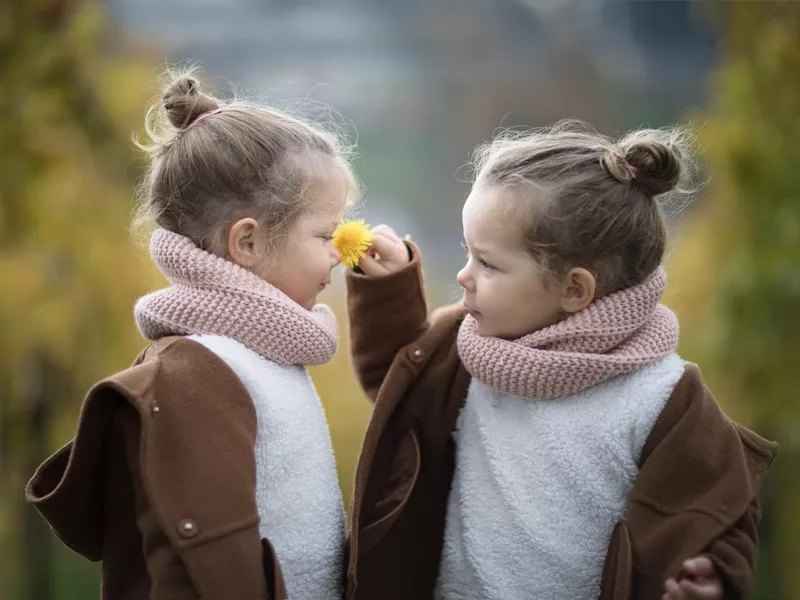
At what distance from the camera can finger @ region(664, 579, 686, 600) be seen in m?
1.93

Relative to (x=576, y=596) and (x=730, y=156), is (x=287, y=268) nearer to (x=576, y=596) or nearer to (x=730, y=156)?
(x=576, y=596)

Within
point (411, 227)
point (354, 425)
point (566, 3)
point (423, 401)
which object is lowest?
point (354, 425)

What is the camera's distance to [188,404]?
6.24 ft

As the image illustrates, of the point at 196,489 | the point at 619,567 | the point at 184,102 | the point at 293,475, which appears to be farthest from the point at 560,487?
the point at 184,102

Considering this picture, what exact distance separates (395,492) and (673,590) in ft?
2.20

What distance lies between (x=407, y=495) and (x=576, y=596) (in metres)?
0.44

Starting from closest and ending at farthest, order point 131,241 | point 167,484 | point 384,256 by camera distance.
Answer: point 167,484 < point 384,256 < point 131,241

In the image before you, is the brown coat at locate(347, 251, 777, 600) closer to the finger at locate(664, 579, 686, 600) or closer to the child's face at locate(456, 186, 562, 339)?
the finger at locate(664, 579, 686, 600)

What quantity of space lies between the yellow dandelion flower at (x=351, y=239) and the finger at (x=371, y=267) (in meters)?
0.08

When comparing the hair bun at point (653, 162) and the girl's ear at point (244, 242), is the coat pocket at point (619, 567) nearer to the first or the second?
the hair bun at point (653, 162)

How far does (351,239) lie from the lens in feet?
7.35

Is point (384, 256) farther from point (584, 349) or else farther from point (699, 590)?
point (699, 590)

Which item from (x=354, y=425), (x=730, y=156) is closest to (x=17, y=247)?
(x=354, y=425)

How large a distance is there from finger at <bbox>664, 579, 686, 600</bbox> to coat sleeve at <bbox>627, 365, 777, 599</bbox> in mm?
21
